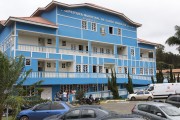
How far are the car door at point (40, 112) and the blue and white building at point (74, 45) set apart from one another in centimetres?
1646

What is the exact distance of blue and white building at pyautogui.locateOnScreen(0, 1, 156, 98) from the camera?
126ft

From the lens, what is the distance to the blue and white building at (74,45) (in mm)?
38312

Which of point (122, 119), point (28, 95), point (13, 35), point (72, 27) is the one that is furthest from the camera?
point (72, 27)

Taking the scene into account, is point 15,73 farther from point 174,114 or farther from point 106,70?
point 106,70

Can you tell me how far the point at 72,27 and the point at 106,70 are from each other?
34.2 feet

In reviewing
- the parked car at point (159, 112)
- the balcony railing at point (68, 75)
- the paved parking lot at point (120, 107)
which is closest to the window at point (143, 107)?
the parked car at point (159, 112)

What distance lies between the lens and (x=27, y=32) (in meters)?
39.6

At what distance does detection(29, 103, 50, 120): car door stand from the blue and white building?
16.5 meters

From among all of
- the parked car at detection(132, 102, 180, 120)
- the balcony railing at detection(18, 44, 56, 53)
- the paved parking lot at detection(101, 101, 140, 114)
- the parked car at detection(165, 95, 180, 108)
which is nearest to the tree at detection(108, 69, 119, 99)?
the balcony railing at detection(18, 44, 56, 53)

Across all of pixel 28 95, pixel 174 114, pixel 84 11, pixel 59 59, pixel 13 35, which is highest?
pixel 84 11

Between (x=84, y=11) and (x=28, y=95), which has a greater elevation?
(x=84, y=11)

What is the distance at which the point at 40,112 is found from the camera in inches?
731

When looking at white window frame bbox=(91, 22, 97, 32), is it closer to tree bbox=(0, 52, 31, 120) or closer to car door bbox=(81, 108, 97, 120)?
car door bbox=(81, 108, 97, 120)

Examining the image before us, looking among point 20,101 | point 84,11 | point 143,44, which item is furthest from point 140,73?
point 20,101
